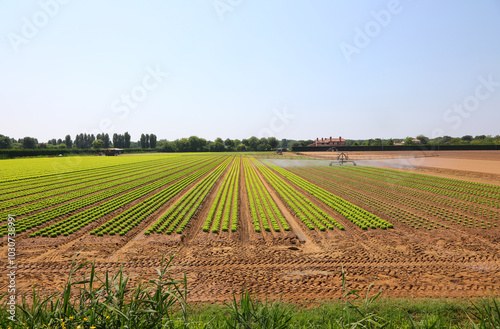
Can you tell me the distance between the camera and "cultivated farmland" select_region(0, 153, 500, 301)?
9797mm

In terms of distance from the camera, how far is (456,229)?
15.5 metres

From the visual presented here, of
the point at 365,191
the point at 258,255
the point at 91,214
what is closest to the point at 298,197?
the point at 365,191

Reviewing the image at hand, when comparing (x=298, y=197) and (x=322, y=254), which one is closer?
(x=322, y=254)

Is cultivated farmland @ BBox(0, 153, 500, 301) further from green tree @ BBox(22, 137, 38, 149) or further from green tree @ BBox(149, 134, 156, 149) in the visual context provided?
green tree @ BBox(149, 134, 156, 149)

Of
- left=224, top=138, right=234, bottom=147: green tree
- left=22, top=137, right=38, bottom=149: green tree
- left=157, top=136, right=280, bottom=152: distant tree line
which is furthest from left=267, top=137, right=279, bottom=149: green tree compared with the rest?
left=22, top=137, right=38, bottom=149: green tree

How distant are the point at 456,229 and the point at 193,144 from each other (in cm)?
17552

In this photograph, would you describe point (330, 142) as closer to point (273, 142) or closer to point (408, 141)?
point (273, 142)

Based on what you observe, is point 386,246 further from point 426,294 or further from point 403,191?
point 403,191

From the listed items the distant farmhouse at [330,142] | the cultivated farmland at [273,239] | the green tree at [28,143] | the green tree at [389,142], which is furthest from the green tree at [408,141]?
the green tree at [28,143]

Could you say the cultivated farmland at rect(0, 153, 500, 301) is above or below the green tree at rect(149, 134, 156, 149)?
below

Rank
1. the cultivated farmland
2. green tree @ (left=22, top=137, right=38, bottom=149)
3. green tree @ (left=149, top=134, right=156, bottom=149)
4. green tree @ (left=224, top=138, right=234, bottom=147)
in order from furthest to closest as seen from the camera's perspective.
A: green tree @ (left=224, top=138, right=234, bottom=147) < green tree @ (left=149, top=134, right=156, bottom=149) < green tree @ (left=22, top=137, right=38, bottom=149) < the cultivated farmland

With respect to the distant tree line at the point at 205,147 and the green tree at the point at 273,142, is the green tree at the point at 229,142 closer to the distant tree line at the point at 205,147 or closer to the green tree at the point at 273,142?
the distant tree line at the point at 205,147

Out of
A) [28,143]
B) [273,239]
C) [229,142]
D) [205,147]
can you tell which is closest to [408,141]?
[229,142]

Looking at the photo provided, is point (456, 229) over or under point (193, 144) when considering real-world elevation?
under
